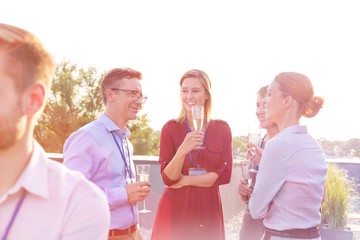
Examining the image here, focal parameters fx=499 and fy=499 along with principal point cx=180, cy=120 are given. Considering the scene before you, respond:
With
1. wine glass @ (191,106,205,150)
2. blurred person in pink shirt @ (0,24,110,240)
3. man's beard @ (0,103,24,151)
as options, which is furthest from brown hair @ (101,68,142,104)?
man's beard @ (0,103,24,151)

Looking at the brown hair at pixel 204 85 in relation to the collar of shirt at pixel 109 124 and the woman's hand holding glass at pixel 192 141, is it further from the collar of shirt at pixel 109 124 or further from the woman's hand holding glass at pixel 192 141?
the collar of shirt at pixel 109 124

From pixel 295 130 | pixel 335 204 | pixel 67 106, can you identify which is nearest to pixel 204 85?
pixel 295 130

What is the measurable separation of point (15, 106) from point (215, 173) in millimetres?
2654

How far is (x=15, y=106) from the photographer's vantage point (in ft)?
4.28

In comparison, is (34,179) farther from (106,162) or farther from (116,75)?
(116,75)

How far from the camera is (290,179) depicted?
9.06ft

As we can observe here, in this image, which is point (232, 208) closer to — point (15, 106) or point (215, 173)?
point (215, 173)

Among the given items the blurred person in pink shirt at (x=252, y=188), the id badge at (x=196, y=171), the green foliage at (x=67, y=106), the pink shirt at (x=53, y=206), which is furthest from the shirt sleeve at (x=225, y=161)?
the green foliage at (x=67, y=106)

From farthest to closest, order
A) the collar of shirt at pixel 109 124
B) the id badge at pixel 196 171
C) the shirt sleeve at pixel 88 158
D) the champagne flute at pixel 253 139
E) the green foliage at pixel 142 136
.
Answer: the green foliage at pixel 142 136 → the id badge at pixel 196 171 → the champagne flute at pixel 253 139 → the collar of shirt at pixel 109 124 → the shirt sleeve at pixel 88 158

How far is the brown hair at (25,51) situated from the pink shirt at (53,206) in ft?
0.65

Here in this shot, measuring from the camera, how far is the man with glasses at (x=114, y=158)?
120 inches

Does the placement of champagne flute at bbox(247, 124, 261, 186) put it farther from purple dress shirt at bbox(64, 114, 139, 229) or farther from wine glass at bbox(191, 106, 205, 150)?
purple dress shirt at bbox(64, 114, 139, 229)

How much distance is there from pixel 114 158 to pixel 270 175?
1008 mm

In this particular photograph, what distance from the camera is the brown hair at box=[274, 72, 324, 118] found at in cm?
294
